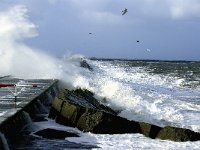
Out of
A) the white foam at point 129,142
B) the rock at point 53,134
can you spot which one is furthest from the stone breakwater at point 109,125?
the rock at point 53,134

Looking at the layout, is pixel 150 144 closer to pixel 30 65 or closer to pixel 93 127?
pixel 93 127

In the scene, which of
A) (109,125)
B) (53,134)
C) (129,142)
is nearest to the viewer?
(129,142)

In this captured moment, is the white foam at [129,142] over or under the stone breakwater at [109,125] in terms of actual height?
under

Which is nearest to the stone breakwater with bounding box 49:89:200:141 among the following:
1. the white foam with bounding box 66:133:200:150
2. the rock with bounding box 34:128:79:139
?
the white foam with bounding box 66:133:200:150

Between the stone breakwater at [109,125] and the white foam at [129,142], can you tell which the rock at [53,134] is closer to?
the white foam at [129,142]

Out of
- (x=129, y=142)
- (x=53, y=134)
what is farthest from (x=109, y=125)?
(x=53, y=134)

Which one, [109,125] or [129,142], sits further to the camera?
[109,125]

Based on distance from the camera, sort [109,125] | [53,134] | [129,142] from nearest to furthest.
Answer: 1. [129,142]
2. [53,134]
3. [109,125]

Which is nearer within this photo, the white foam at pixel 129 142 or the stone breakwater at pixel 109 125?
the white foam at pixel 129 142

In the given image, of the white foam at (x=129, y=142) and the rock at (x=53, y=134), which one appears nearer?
the white foam at (x=129, y=142)

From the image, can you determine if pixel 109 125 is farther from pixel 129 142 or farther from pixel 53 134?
pixel 53 134

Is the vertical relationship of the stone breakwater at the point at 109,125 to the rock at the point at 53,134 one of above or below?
above

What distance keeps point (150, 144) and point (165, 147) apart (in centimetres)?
42

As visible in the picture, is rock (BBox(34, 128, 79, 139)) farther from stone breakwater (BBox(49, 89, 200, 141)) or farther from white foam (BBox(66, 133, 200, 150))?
stone breakwater (BBox(49, 89, 200, 141))
